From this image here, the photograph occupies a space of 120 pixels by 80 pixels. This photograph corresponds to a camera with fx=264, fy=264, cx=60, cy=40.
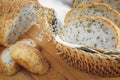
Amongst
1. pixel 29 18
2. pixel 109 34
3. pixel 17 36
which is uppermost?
pixel 109 34

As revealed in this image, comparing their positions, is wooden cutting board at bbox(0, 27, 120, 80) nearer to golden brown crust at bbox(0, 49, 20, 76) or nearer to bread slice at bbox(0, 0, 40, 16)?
golden brown crust at bbox(0, 49, 20, 76)

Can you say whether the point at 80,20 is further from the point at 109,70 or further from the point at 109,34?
the point at 109,70

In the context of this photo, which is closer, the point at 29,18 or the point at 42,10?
the point at 42,10

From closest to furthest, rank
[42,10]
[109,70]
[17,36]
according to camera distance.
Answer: [109,70]
[42,10]
[17,36]

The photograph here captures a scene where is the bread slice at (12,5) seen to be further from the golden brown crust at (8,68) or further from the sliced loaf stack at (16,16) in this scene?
the golden brown crust at (8,68)

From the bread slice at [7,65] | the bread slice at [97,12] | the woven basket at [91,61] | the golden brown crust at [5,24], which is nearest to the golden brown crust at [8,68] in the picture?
the bread slice at [7,65]

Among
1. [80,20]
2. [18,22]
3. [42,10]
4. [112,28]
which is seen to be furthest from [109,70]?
[18,22]
